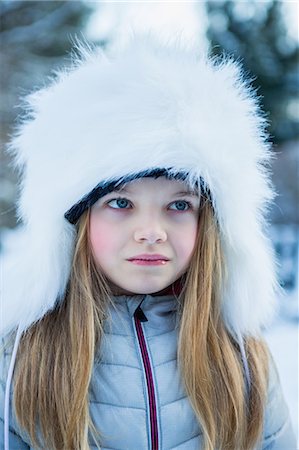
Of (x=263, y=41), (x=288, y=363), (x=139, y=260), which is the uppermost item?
(x=263, y=41)

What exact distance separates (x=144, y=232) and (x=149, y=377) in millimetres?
365

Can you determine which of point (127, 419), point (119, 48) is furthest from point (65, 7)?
point (127, 419)

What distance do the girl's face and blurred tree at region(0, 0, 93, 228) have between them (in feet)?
21.2

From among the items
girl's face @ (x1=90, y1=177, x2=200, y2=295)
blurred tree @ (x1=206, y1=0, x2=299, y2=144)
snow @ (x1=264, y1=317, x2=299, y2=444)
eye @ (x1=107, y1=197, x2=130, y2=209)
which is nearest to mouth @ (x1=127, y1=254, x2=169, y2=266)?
girl's face @ (x1=90, y1=177, x2=200, y2=295)

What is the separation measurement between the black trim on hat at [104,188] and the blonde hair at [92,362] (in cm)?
4

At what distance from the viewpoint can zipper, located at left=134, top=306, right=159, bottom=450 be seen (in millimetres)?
1246

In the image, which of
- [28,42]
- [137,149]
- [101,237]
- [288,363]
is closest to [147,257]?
[101,237]

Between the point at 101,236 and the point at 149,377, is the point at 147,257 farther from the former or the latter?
the point at 149,377

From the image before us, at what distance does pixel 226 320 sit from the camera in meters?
1.44

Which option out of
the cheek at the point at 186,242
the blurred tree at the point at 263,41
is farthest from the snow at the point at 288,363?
the blurred tree at the point at 263,41

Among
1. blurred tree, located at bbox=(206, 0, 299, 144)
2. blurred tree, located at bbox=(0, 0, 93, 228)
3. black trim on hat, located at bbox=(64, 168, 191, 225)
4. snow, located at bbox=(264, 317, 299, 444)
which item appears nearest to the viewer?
black trim on hat, located at bbox=(64, 168, 191, 225)

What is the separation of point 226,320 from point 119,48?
773 mm

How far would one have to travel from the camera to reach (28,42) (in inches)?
312

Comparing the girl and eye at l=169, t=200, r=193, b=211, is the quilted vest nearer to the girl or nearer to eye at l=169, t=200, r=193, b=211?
the girl
